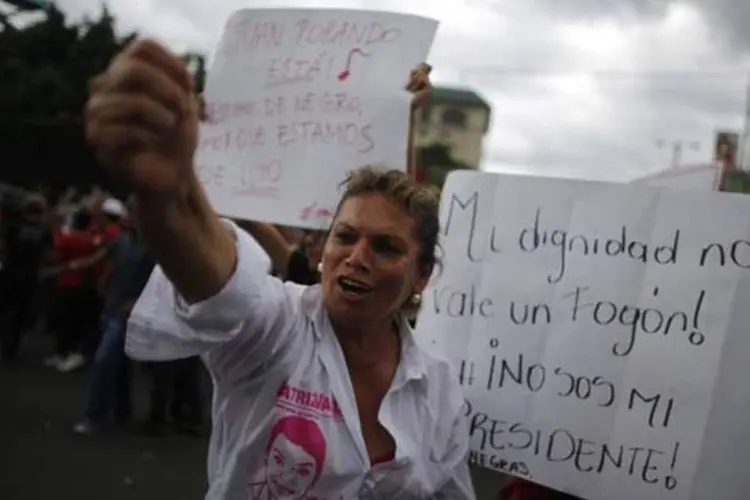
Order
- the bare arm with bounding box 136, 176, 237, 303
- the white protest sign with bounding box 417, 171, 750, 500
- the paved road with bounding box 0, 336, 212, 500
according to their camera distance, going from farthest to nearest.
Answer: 1. the paved road with bounding box 0, 336, 212, 500
2. the white protest sign with bounding box 417, 171, 750, 500
3. the bare arm with bounding box 136, 176, 237, 303

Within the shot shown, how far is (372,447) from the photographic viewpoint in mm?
2166

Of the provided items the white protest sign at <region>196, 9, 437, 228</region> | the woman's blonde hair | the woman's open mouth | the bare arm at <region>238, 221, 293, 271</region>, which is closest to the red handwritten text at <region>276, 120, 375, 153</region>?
the white protest sign at <region>196, 9, 437, 228</region>

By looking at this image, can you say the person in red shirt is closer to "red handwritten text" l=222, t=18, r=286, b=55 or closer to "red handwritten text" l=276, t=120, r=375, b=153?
"red handwritten text" l=222, t=18, r=286, b=55

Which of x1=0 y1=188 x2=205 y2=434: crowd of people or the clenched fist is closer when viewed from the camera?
the clenched fist

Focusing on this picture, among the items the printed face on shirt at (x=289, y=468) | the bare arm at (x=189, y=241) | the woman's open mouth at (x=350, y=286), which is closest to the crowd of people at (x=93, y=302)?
the woman's open mouth at (x=350, y=286)

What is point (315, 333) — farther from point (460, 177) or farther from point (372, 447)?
point (460, 177)

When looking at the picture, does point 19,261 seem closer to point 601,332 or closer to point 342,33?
point 342,33

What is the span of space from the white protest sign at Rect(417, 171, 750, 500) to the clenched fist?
1.77 m

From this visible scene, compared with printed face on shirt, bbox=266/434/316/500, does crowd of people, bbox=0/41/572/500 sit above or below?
above

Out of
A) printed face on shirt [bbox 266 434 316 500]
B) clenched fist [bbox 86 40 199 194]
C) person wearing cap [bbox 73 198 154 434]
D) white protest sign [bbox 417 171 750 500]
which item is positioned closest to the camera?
clenched fist [bbox 86 40 199 194]

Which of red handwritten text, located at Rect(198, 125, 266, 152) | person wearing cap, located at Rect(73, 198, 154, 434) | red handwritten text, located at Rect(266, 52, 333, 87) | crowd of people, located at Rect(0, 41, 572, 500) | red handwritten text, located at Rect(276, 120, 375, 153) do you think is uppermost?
red handwritten text, located at Rect(266, 52, 333, 87)

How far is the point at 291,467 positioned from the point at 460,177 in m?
1.31

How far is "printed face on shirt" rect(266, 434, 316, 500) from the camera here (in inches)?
80.7

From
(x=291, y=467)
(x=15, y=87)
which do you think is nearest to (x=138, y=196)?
(x=291, y=467)
